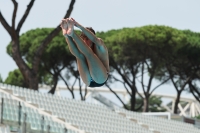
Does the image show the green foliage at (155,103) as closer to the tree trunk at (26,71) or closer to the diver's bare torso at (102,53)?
the tree trunk at (26,71)

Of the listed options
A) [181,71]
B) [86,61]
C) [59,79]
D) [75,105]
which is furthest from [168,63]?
[86,61]

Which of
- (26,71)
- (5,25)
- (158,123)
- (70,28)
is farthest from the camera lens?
(5,25)

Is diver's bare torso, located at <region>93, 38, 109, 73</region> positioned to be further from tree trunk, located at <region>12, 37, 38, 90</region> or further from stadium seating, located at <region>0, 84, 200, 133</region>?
tree trunk, located at <region>12, 37, 38, 90</region>

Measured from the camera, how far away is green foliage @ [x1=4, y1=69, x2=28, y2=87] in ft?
153

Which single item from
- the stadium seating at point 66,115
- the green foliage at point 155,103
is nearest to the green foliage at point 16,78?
the green foliage at point 155,103

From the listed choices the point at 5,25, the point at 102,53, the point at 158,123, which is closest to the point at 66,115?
the point at 158,123

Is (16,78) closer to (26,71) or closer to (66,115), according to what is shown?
(26,71)

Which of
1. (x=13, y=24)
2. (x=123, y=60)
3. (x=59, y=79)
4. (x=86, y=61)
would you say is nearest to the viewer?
(x=86, y=61)

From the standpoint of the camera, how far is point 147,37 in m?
34.8

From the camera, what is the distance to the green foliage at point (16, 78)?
153 feet

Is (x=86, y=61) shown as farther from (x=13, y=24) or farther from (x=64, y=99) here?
(x=13, y=24)

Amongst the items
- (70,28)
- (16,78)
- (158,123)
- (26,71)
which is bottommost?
(158,123)

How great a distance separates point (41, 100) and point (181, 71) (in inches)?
838

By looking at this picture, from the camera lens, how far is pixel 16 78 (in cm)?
4722
